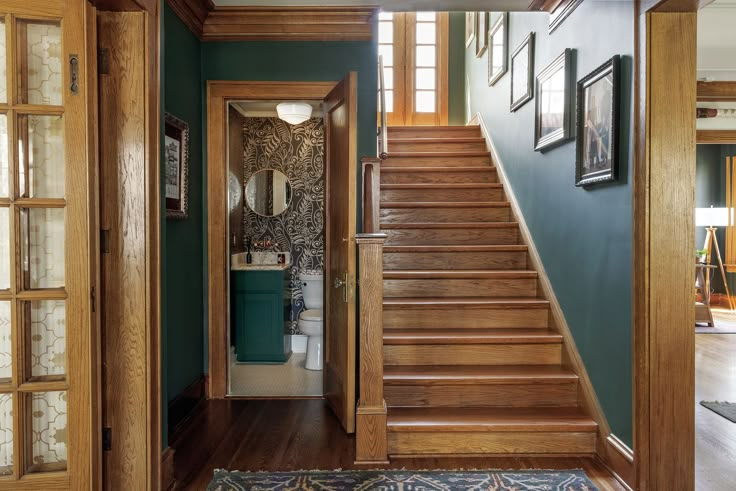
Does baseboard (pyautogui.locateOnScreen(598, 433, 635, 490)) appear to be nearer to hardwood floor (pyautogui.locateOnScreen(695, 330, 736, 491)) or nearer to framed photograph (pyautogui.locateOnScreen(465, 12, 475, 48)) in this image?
hardwood floor (pyautogui.locateOnScreen(695, 330, 736, 491))

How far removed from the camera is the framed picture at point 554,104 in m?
3.27

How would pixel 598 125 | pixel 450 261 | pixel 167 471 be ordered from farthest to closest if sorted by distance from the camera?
pixel 450 261
pixel 598 125
pixel 167 471

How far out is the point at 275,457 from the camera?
9.05ft

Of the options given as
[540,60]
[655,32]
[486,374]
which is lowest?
[486,374]

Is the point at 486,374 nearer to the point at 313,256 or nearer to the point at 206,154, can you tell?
the point at 206,154

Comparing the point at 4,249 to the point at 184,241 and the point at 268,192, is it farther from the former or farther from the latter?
the point at 268,192

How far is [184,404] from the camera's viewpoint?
3318mm

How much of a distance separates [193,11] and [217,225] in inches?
54.7

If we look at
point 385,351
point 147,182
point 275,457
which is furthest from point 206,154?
point 275,457

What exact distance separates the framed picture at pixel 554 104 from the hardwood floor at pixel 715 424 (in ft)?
6.19

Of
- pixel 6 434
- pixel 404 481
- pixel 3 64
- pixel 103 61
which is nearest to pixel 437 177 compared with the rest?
pixel 404 481

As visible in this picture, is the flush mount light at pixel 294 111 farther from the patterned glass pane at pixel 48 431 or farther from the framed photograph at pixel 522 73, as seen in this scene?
the patterned glass pane at pixel 48 431

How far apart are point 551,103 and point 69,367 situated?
3.14 m

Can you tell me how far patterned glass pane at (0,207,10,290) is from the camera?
77.0 inches
